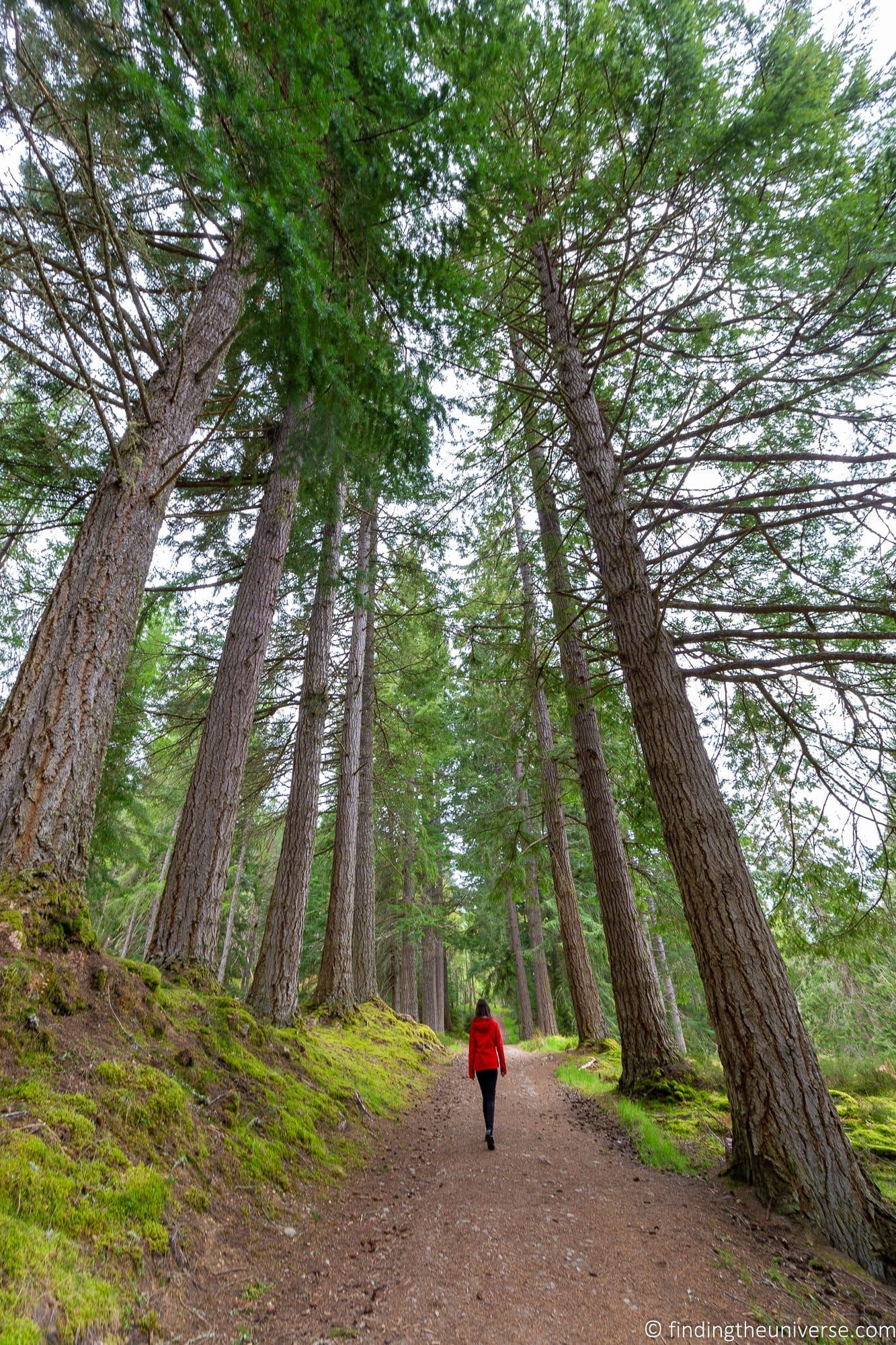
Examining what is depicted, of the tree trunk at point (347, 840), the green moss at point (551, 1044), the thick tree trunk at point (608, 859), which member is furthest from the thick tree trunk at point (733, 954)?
the green moss at point (551, 1044)

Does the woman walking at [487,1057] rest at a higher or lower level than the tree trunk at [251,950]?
lower

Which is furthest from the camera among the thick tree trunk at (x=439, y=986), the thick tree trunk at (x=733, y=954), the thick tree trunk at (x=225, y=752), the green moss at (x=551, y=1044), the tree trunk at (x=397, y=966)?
the thick tree trunk at (x=439, y=986)

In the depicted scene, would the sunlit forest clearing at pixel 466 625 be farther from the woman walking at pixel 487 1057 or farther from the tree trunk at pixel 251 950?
the tree trunk at pixel 251 950

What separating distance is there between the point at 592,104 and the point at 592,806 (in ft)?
25.7

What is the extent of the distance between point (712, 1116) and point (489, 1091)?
2.13 m

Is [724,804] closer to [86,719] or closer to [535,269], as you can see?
[86,719]

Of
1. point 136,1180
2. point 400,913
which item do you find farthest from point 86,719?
point 400,913

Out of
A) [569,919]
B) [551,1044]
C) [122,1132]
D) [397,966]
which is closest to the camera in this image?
[122,1132]

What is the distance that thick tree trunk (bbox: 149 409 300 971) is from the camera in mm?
5105

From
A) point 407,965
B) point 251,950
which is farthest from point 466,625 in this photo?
point 251,950

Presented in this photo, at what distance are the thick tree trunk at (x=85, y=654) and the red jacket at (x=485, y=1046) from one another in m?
4.50

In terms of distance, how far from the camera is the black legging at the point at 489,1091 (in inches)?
209

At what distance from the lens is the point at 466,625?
9.01m

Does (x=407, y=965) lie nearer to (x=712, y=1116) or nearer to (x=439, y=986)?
(x=439, y=986)
